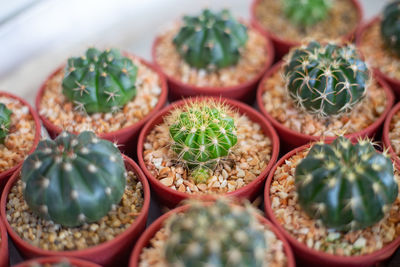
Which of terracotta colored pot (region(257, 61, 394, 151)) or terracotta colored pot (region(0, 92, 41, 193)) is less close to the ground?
terracotta colored pot (region(0, 92, 41, 193))

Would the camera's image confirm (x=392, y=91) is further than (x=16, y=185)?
Yes

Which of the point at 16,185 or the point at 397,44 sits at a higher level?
the point at 16,185

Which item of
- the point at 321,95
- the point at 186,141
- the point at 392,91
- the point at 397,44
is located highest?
the point at 186,141

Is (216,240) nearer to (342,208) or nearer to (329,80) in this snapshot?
(342,208)

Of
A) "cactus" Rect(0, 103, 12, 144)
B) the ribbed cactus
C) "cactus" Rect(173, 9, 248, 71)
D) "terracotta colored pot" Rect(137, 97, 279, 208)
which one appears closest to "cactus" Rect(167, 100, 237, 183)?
"terracotta colored pot" Rect(137, 97, 279, 208)

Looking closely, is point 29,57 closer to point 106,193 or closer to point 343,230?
point 106,193

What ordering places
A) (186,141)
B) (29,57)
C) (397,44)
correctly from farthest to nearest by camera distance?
1. (29,57)
2. (397,44)
3. (186,141)

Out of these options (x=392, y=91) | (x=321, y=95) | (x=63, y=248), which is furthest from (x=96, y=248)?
(x=392, y=91)

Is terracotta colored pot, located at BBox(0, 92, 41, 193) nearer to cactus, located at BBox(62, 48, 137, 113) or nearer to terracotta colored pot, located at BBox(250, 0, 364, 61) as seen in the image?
cactus, located at BBox(62, 48, 137, 113)
